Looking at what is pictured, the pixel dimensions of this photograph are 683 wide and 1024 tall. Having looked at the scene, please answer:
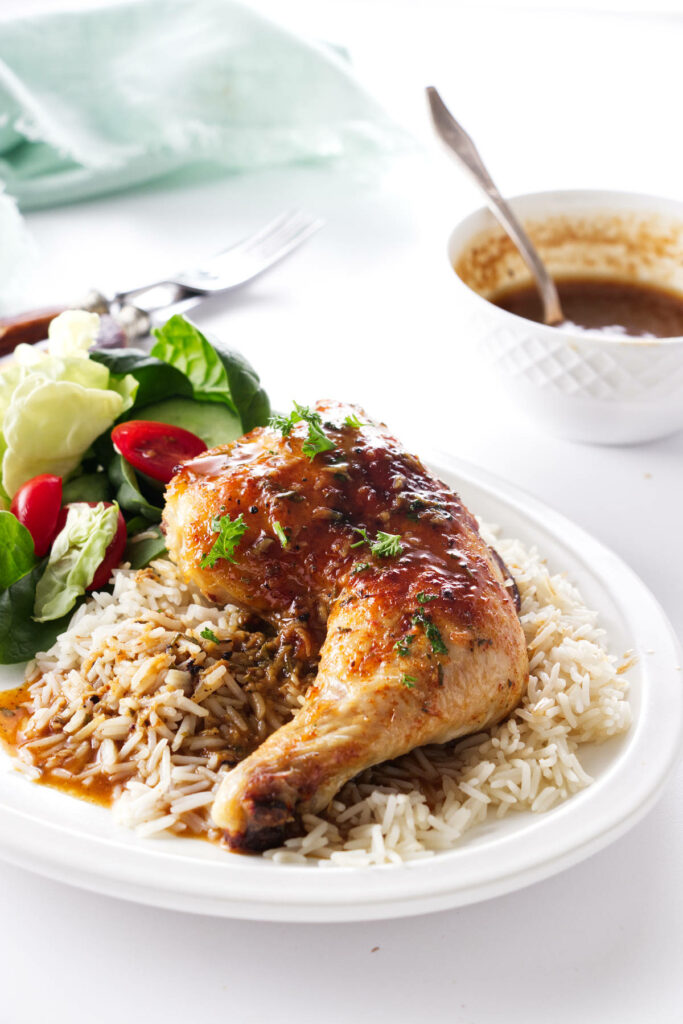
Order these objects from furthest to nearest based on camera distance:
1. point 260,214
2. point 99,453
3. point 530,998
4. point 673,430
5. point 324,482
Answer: point 260,214
point 673,430
point 99,453
point 324,482
point 530,998

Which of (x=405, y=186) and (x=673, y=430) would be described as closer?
(x=673, y=430)

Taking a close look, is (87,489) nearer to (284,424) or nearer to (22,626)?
(22,626)

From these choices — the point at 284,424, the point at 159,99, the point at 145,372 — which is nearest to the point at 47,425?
the point at 145,372

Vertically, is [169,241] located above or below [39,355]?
below

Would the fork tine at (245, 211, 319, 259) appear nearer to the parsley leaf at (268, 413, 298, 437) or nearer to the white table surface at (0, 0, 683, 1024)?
the white table surface at (0, 0, 683, 1024)

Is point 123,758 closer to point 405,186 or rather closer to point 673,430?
point 673,430

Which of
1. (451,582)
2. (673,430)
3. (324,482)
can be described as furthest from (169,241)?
(451,582)

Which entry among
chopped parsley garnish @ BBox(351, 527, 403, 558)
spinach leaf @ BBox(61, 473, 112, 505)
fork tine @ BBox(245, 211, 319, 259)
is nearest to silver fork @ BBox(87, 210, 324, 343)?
fork tine @ BBox(245, 211, 319, 259)
